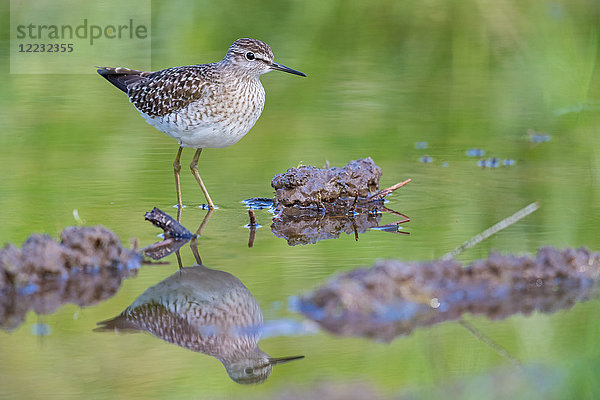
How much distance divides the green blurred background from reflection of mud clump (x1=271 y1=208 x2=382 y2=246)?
0.17 meters

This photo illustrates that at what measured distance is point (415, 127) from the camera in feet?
29.9

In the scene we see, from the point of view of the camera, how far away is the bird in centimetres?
704

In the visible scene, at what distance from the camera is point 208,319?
15.3ft

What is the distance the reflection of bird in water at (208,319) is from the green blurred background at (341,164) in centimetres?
8

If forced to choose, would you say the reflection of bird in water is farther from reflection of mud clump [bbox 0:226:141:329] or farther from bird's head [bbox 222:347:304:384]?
reflection of mud clump [bbox 0:226:141:329]

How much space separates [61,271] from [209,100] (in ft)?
7.62

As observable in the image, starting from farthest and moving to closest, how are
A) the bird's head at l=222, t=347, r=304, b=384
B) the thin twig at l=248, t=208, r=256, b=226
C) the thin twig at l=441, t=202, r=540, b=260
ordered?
the thin twig at l=248, t=208, r=256, b=226, the thin twig at l=441, t=202, r=540, b=260, the bird's head at l=222, t=347, r=304, b=384

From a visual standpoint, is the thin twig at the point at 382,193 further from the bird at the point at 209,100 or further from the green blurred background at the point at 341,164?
the bird at the point at 209,100

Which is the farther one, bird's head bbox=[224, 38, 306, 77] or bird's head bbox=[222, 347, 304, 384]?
bird's head bbox=[224, 38, 306, 77]

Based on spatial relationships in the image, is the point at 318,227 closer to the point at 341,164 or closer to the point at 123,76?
the point at 341,164

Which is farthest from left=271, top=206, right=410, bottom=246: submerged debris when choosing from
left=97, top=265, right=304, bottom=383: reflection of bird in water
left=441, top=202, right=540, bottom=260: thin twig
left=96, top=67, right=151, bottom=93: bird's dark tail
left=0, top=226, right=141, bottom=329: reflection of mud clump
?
left=96, top=67, right=151, bottom=93: bird's dark tail

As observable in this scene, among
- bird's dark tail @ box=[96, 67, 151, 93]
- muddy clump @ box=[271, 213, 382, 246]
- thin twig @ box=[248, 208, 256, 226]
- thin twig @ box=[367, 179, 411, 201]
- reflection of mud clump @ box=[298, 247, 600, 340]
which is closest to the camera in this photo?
reflection of mud clump @ box=[298, 247, 600, 340]

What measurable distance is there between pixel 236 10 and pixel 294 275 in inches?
320

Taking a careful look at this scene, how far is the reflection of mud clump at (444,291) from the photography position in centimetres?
450
